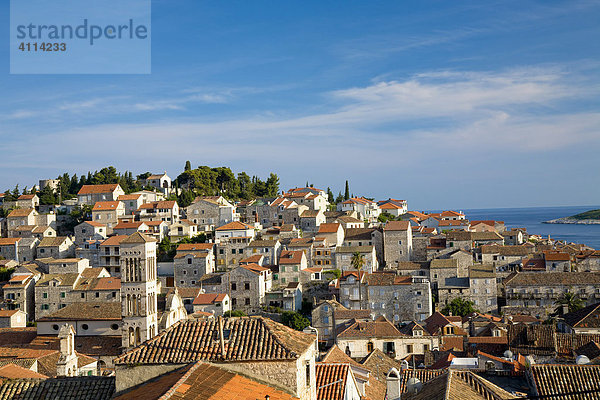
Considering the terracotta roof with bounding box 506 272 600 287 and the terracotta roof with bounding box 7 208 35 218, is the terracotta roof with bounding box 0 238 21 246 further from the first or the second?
the terracotta roof with bounding box 506 272 600 287

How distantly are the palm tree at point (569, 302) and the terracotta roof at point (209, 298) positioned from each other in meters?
32.0

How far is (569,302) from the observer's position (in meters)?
58.1

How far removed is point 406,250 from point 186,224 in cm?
2957

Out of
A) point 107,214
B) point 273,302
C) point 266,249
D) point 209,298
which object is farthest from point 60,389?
point 107,214

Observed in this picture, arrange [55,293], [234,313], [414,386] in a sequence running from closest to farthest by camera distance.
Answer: [414,386] → [234,313] → [55,293]

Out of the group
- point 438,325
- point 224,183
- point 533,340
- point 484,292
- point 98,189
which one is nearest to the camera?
point 533,340

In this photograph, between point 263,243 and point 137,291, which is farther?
point 263,243

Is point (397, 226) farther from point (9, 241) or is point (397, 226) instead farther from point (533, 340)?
point (9, 241)

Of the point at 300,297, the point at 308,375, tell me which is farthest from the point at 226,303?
the point at 308,375

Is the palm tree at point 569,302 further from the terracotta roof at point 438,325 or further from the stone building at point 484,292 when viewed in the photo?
the terracotta roof at point 438,325

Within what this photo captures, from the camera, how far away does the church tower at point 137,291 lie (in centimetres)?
4634

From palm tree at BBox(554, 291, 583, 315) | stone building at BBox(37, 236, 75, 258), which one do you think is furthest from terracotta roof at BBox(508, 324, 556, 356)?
stone building at BBox(37, 236, 75, 258)

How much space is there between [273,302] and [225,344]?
49.2 metres

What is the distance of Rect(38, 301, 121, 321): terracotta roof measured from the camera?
2000 inches
